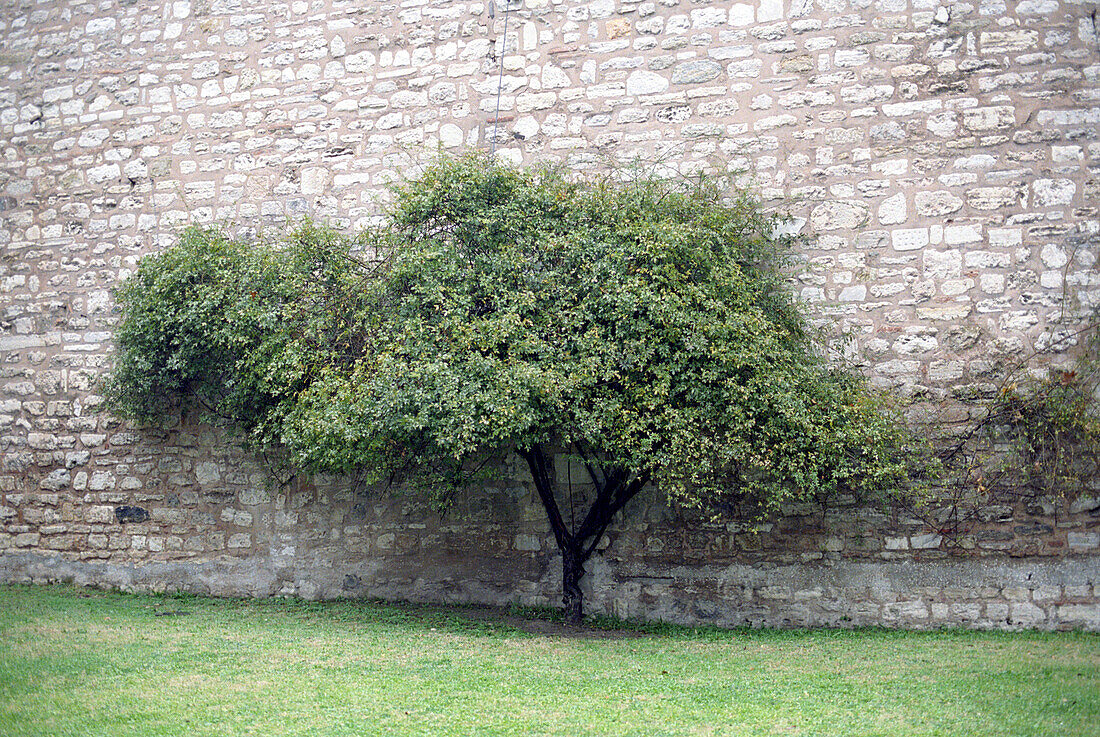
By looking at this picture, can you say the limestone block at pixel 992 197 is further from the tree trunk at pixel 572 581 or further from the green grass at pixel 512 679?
the tree trunk at pixel 572 581

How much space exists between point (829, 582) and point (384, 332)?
3890 mm

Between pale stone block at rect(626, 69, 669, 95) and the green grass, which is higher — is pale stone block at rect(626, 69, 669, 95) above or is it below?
above

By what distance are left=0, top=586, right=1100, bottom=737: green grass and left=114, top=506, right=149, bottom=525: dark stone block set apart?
4.38 ft

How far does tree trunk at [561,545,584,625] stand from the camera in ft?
22.1

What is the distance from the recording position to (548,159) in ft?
23.7

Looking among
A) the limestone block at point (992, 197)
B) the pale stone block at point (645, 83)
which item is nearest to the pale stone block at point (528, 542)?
the pale stone block at point (645, 83)

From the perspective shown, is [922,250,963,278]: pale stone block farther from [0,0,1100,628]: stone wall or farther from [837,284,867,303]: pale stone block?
[837,284,867,303]: pale stone block

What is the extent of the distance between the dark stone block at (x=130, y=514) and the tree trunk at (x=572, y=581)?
4.16 meters

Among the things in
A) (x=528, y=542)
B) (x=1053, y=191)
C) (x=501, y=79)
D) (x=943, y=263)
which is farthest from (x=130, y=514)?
(x=1053, y=191)

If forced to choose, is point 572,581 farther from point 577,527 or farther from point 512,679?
point 512,679

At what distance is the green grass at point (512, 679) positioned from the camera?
4.00m

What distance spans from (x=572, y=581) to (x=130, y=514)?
440 cm

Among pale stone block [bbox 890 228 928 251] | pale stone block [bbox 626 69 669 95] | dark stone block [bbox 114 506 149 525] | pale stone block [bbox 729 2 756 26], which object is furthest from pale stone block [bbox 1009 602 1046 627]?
dark stone block [bbox 114 506 149 525]

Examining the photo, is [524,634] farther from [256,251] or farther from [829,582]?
[256,251]
